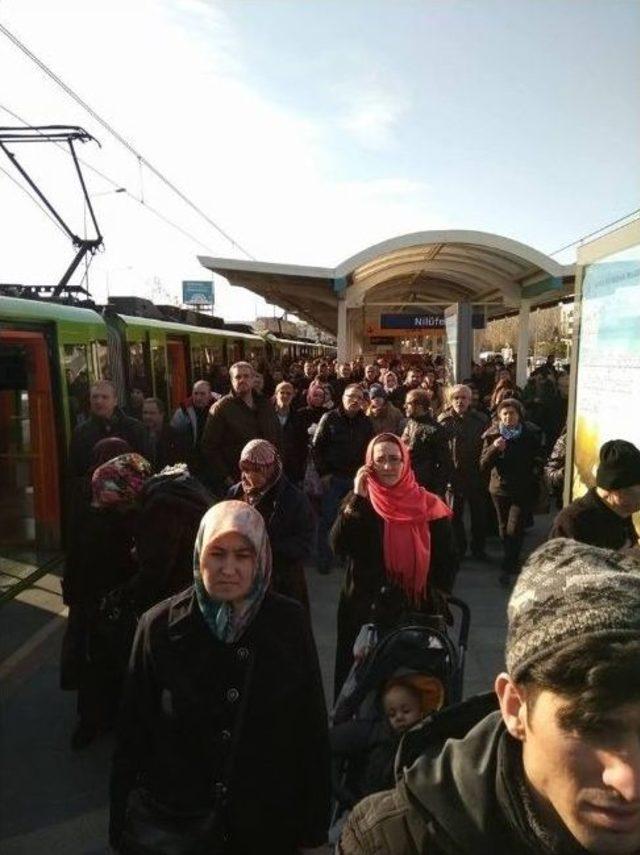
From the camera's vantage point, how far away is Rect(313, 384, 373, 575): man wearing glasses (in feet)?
22.5

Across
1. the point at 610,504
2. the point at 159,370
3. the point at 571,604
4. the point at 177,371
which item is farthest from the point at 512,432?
the point at 177,371

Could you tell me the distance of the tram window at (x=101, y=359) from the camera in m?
9.12

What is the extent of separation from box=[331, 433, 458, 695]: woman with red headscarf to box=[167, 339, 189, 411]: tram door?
10.0m

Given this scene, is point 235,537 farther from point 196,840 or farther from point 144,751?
point 196,840

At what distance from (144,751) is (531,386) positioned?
35.7 feet

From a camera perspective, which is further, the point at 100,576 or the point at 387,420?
the point at 387,420

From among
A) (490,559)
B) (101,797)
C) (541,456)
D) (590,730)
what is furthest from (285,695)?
(490,559)

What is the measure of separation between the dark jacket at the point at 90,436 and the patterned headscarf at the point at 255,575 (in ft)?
12.6

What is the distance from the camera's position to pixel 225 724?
2135mm

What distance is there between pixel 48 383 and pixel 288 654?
6.05 meters

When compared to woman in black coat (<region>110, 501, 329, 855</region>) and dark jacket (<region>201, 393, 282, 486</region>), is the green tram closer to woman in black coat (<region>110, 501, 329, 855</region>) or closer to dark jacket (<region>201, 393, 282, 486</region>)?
dark jacket (<region>201, 393, 282, 486</region>)

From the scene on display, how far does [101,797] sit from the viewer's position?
358 cm

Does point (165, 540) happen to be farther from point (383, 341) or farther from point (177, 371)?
point (383, 341)

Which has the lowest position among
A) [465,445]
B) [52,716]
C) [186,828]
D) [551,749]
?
[52,716]
